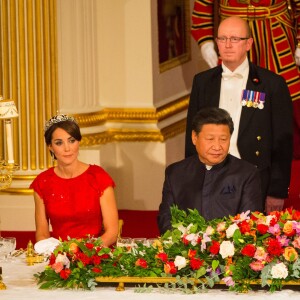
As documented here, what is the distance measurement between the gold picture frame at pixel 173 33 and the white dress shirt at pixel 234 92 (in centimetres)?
276

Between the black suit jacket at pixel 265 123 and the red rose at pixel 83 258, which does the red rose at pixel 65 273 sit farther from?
the black suit jacket at pixel 265 123

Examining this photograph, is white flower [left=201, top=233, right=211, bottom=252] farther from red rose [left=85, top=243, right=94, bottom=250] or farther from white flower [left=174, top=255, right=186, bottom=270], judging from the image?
red rose [left=85, top=243, right=94, bottom=250]

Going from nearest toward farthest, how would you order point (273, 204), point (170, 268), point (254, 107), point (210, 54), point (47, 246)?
1. point (170, 268)
2. point (47, 246)
3. point (254, 107)
4. point (273, 204)
5. point (210, 54)

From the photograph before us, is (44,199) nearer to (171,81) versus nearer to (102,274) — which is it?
(102,274)

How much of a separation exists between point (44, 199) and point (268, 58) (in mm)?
3341

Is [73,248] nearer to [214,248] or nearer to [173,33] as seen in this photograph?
[214,248]

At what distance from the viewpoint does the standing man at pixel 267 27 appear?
9320 millimetres

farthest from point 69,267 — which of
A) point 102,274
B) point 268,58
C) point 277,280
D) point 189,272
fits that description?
point 268,58

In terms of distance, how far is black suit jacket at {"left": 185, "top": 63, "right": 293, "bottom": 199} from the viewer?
6988mm

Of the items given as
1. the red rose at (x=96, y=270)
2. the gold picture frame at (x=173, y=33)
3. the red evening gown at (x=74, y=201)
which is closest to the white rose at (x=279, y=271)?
the red rose at (x=96, y=270)

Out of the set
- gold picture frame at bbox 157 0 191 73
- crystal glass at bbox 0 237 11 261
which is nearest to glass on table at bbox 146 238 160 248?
crystal glass at bbox 0 237 11 261

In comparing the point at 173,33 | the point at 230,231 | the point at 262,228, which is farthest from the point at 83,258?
the point at 173,33

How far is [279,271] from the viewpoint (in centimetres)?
494

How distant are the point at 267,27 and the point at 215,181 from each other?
3.58 meters
